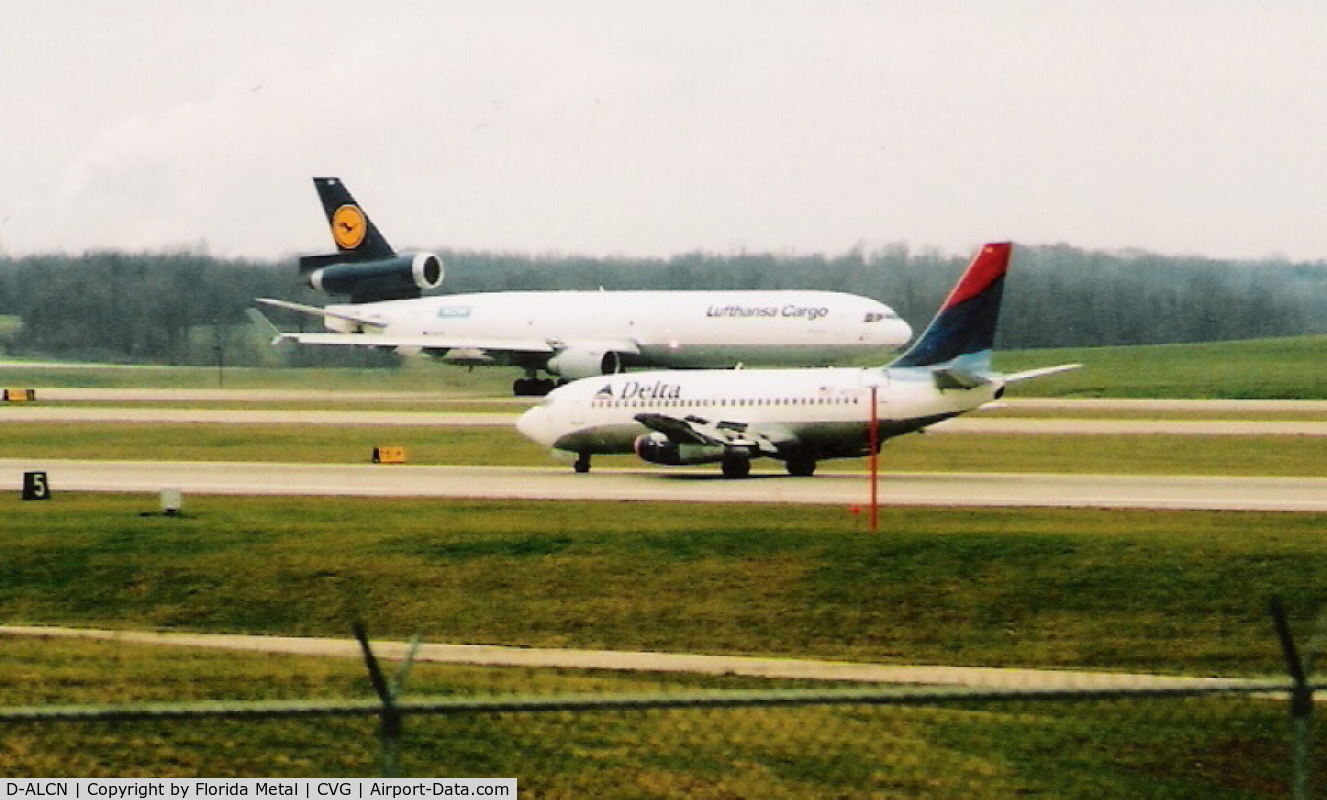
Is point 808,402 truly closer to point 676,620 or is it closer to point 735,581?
point 735,581

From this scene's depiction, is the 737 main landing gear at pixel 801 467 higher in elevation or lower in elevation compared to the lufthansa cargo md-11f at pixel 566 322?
lower

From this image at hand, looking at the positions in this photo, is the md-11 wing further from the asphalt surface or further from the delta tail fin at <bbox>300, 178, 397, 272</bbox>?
the asphalt surface

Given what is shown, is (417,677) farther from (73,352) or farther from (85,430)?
(73,352)

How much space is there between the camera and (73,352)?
125 metres

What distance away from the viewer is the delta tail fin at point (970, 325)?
4694cm

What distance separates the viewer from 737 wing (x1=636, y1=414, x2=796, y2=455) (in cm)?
4781

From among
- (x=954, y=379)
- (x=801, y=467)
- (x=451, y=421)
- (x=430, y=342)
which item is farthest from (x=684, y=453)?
(x=430, y=342)

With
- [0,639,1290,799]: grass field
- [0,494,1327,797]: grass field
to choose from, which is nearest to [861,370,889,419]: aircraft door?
[0,494,1327,797]: grass field

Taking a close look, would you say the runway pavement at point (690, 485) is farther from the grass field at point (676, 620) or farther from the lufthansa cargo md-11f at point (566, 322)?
the lufthansa cargo md-11f at point (566, 322)

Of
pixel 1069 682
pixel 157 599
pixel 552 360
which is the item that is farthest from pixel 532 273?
pixel 1069 682

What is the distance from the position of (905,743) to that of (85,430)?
181ft

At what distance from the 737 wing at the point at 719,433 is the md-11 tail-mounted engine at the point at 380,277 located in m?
52.4

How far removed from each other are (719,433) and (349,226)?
2209 inches

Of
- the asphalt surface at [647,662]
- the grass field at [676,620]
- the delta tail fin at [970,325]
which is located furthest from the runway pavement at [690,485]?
the asphalt surface at [647,662]
